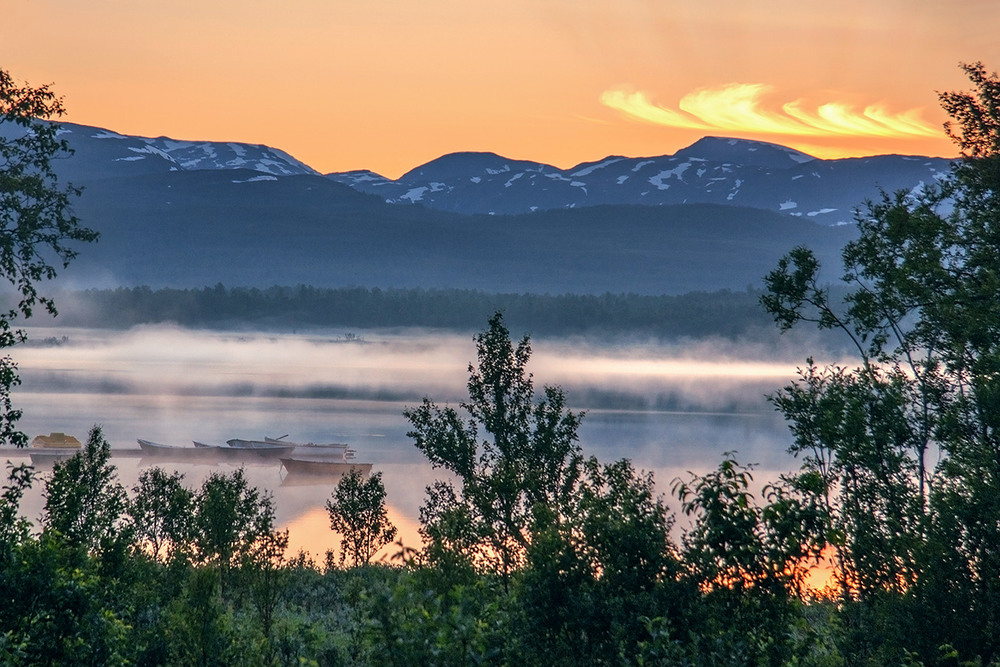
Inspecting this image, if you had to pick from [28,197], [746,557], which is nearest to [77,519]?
[28,197]

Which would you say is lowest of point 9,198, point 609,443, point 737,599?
point 609,443

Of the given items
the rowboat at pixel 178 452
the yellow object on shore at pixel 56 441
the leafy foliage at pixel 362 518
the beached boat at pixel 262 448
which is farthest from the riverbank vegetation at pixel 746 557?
the rowboat at pixel 178 452

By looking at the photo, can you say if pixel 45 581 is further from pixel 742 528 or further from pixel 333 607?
pixel 333 607

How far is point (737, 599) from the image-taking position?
17.4m

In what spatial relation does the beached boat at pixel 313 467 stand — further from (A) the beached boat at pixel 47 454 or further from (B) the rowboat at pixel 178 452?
(A) the beached boat at pixel 47 454

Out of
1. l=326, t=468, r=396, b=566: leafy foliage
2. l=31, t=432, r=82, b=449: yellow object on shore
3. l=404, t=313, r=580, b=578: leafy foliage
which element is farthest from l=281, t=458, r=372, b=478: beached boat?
l=404, t=313, r=580, b=578: leafy foliage

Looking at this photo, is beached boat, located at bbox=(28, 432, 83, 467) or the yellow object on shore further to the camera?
the yellow object on shore

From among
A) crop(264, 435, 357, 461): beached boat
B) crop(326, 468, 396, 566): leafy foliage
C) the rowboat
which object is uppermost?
crop(326, 468, 396, 566): leafy foliage

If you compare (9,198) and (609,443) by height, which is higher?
(9,198)

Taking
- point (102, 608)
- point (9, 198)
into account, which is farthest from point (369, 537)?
point (102, 608)

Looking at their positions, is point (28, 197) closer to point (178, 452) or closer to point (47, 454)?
point (47, 454)

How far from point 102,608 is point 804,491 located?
13.3m

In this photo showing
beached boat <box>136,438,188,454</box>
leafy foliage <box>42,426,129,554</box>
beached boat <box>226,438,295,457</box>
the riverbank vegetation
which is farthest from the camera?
beached boat <box>136,438,188,454</box>

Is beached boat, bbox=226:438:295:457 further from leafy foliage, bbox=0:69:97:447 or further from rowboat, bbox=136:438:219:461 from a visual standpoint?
leafy foliage, bbox=0:69:97:447
